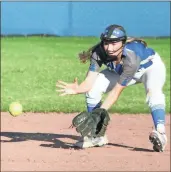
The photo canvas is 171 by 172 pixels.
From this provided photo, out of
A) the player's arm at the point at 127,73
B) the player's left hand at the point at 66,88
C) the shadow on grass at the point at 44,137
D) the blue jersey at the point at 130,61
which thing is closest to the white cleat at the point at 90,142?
the shadow on grass at the point at 44,137

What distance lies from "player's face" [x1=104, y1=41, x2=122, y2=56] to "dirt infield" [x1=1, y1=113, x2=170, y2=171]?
Answer: 1278 millimetres

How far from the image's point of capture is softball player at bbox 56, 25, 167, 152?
22.7 ft

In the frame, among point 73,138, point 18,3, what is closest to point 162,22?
point 18,3

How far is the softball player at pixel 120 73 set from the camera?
6.93 m

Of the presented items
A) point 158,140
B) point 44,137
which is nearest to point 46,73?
point 44,137

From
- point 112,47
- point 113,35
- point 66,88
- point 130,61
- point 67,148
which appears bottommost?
point 67,148

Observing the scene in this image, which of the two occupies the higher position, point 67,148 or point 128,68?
point 128,68

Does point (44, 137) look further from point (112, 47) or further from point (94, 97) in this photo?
point (112, 47)

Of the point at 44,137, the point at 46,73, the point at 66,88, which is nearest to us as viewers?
the point at 66,88

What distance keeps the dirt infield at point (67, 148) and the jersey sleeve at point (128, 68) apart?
3.16 ft

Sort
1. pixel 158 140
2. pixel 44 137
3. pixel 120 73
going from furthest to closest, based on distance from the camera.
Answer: pixel 44 137 → pixel 120 73 → pixel 158 140

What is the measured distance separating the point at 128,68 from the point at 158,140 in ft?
3.28

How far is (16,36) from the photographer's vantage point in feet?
89.5

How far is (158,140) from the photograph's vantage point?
7367mm
